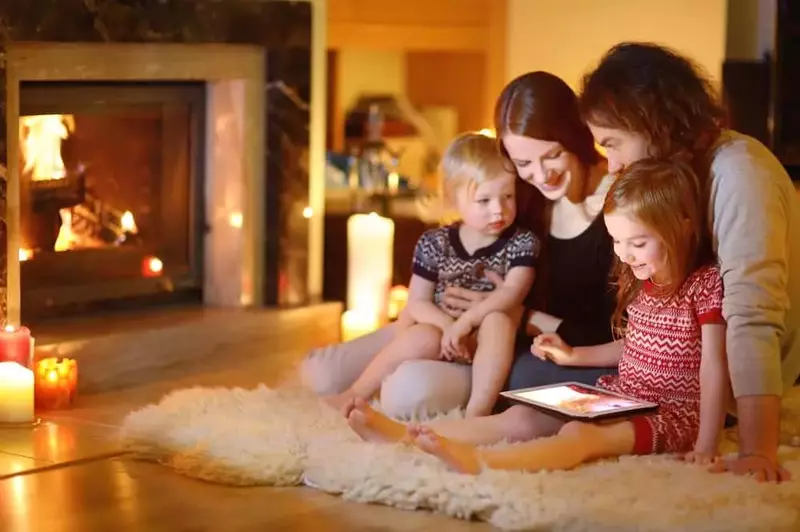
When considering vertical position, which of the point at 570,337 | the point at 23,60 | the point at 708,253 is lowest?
the point at 570,337

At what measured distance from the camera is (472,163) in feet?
8.45

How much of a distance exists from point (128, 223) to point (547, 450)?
151cm

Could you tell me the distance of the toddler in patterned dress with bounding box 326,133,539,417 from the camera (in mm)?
2516

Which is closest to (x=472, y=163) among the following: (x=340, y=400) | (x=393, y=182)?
(x=340, y=400)

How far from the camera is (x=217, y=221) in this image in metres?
3.42

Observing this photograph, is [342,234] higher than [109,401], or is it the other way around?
[342,234]

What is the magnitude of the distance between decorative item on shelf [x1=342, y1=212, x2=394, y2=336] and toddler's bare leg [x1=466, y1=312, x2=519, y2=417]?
0.98 meters

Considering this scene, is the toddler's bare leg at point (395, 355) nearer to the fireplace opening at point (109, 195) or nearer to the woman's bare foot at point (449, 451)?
the woman's bare foot at point (449, 451)

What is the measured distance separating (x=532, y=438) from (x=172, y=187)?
55.7 inches

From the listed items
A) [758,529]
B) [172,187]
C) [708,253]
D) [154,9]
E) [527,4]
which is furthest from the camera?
[527,4]

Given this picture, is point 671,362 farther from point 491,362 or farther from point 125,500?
point 125,500

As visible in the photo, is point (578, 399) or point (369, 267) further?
point (369, 267)

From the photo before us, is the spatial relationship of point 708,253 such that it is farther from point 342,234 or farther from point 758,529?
point 342,234

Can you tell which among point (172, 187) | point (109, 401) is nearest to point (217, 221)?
point (172, 187)
